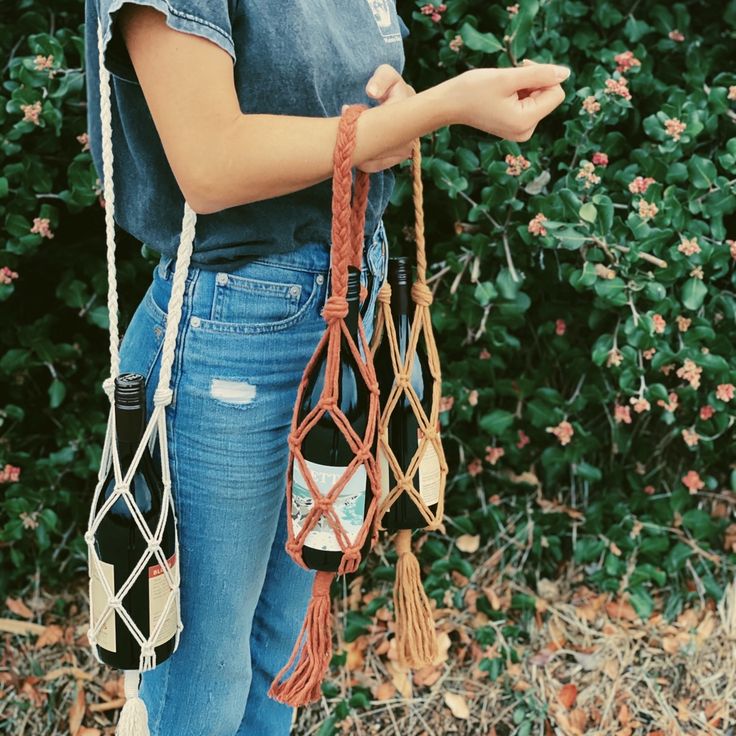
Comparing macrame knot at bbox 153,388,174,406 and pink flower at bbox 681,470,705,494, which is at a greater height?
macrame knot at bbox 153,388,174,406

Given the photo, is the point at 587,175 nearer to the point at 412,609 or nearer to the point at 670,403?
the point at 670,403

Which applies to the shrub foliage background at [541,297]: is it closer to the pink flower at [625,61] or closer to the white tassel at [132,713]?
the pink flower at [625,61]

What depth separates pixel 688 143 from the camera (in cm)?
199

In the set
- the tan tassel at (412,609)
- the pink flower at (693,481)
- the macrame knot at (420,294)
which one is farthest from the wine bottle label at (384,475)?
the pink flower at (693,481)

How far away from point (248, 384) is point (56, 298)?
126 centimetres

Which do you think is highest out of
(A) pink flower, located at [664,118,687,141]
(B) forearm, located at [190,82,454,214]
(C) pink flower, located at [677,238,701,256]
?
(B) forearm, located at [190,82,454,214]

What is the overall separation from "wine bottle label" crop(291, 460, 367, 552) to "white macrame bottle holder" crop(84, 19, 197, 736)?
0.18 metres

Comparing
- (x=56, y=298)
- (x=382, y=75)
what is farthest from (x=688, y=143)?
(x=56, y=298)

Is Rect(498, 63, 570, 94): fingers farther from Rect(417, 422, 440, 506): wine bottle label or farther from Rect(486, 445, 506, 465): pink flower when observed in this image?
Rect(486, 445, 506, 465): pink flower

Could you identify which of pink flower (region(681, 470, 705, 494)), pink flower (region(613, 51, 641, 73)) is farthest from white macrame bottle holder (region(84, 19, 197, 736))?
pink flower (region(681, 470, 705, 494))

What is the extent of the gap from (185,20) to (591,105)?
120 cm

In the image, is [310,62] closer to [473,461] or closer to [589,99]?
[589,99]

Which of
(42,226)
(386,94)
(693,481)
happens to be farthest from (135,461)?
(693,481)

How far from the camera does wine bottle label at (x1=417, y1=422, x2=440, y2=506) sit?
1369 mm
